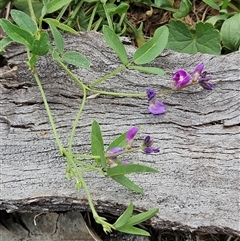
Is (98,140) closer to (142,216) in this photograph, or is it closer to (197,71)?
(142,216)

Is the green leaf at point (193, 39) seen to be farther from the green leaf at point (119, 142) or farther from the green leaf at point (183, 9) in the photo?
the green leaf at point (119, 142)

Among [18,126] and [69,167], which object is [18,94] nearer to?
[18,126]

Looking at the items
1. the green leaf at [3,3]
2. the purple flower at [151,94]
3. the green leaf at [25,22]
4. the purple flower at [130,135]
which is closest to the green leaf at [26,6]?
the green leaf at [3,3]

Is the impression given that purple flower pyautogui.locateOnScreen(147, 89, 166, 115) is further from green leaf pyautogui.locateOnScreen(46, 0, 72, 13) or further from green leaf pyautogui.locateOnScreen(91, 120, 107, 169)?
green leaf pyautogui.locateOnScreen(46, 0, 72, 13)

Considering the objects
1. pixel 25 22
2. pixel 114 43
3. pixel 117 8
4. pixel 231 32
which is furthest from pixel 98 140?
pixel 231 32

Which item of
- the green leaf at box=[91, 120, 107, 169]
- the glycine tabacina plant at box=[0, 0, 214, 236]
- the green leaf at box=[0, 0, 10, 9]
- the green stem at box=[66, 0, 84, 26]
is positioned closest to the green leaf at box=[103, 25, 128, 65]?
the glycine tabacina plant at box=[0, 0, 214, 236]

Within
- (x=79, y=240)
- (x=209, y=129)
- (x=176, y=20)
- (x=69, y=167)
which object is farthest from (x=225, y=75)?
(x=79, y=240)

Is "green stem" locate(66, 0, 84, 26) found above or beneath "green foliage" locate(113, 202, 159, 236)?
above
